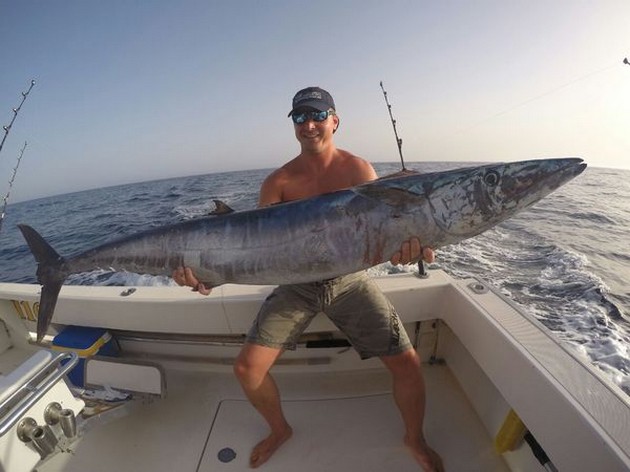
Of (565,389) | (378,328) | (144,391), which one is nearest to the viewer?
(565,389)

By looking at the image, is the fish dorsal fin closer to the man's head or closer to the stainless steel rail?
the man's head

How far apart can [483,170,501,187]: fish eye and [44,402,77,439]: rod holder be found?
2.75m

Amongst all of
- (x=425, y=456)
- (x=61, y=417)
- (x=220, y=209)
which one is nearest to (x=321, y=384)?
(x=425, y=456)

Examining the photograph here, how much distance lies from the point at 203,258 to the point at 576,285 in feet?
22.9

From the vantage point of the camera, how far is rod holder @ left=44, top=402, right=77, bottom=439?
191 centimetres

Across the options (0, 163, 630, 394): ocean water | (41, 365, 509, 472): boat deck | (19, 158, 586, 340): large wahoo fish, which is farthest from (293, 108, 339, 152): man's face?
(0, 163, 630, 394): ocean water

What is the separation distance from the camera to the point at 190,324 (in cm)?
296

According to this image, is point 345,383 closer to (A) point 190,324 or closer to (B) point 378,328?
(B) point 378,328

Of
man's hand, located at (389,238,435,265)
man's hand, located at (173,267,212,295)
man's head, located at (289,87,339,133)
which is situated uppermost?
man's head, located at (289,87,339,133)

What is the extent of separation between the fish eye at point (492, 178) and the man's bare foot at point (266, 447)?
2189mm

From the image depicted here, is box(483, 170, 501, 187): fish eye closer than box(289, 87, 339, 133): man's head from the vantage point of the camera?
Yes

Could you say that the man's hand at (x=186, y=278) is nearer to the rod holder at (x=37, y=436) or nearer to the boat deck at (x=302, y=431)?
the rod holder at (x=37, y=436)

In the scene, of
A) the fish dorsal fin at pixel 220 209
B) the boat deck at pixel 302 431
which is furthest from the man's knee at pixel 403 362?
the fish dorsal fin at pixel 220 209

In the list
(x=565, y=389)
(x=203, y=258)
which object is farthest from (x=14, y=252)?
(x=565, y=389)
